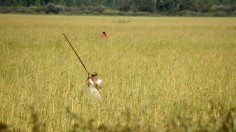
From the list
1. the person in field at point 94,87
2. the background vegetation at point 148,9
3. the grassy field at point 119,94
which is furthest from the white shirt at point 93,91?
the background vegetation at point 148,9

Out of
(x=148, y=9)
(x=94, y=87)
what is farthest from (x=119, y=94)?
(x=148, y=9)

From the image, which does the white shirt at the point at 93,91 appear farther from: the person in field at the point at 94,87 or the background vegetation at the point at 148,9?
the background vegetation at the point at 148,9

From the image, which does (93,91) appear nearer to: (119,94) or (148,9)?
(119,94)

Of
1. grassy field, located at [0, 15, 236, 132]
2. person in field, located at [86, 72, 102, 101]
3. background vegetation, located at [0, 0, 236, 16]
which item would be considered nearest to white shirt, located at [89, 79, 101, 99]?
person in field, located at [86, 72, 102, 101]

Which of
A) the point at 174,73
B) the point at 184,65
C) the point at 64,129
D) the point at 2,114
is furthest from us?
the point at 184,65

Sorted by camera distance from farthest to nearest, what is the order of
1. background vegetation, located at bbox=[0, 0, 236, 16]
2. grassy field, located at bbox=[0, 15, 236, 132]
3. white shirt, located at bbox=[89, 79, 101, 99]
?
1. background vegetation, located at bbox=[0, 0, 236, 16]
2. white shirt, located at bbox=[89, 79, 101, 99]
3. grassy field, located at bbox=[0, 15, 236, 132]

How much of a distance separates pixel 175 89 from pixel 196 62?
14.6 ft

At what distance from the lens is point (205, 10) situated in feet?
326

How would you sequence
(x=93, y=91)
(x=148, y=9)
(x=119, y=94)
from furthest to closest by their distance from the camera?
(x=148, y=9), (x=119, y=94), (x=93, y=91)

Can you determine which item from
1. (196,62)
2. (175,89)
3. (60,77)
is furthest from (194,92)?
(196,62)

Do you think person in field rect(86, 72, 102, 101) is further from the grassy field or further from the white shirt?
the grassy field

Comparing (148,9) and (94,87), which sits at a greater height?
(94,87)

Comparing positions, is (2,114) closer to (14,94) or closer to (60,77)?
(14,94)

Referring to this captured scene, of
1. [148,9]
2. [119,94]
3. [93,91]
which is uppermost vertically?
[93,91]
